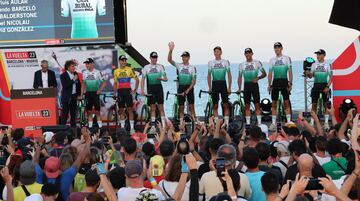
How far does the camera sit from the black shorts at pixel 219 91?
58.8 ft

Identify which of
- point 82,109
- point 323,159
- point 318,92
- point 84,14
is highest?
point 84,14

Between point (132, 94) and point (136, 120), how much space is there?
66cm

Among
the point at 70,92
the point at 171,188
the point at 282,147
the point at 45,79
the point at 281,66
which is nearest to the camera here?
the point at 171,188

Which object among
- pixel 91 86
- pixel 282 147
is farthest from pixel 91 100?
pixel 282 147

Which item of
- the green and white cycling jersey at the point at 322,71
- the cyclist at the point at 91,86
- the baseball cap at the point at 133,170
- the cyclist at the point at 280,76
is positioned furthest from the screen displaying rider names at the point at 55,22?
the baseball cap at the point at 133,170

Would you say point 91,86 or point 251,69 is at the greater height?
point 251,69

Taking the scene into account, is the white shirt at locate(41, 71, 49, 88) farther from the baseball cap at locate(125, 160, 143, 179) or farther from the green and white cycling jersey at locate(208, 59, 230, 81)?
the baseball cap at locate(125, 160, 143, 179)

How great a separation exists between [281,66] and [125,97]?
380cm

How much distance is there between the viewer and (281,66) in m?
17.4

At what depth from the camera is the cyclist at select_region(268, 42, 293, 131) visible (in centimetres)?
1738

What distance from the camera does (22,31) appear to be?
20.7 m

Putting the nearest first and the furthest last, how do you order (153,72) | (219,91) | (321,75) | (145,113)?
(321,75) → (219,91) → (153,72) → (145,113)

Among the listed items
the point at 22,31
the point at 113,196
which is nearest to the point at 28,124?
the point at 22,31

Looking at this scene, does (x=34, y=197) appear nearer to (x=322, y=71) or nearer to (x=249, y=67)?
(x=249, y=67)
